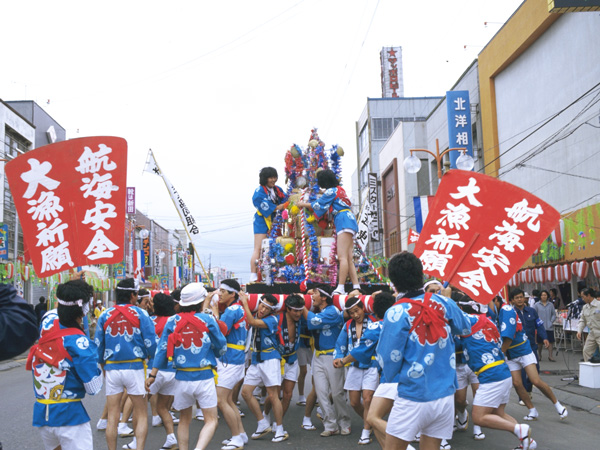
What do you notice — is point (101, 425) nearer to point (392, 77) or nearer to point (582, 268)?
point (582, 268)

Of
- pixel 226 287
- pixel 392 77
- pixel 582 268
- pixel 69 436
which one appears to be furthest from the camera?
pixel 392 77

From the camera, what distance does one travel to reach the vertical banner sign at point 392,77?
161ft

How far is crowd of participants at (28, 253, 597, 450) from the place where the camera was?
432 centimetres

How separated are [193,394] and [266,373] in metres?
1.88

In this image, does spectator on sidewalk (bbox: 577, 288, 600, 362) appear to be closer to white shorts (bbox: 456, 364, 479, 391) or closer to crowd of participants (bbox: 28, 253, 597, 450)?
crowd of participants (bbox: 28, 253, 597, 450)

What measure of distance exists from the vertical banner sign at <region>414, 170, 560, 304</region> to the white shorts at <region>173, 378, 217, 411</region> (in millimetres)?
2587

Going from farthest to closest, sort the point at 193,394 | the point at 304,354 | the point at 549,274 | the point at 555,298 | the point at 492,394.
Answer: the point at 555,298, the point at 549,274, the point at 304,354, the point at 492,394, the point at 193,394

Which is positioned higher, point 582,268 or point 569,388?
point 582,268

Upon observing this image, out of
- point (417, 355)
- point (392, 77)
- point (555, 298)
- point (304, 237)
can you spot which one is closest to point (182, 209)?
point (304, 237)

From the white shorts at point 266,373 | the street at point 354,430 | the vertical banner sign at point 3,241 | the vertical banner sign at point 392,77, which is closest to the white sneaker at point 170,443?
the street at point 354,430

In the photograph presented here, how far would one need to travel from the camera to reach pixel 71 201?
20.1 feet

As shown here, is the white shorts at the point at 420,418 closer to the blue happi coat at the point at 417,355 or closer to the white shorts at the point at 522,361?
the blue happi coat at the point at 417,355

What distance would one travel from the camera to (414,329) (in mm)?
4312

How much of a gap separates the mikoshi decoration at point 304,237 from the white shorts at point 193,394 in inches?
118
